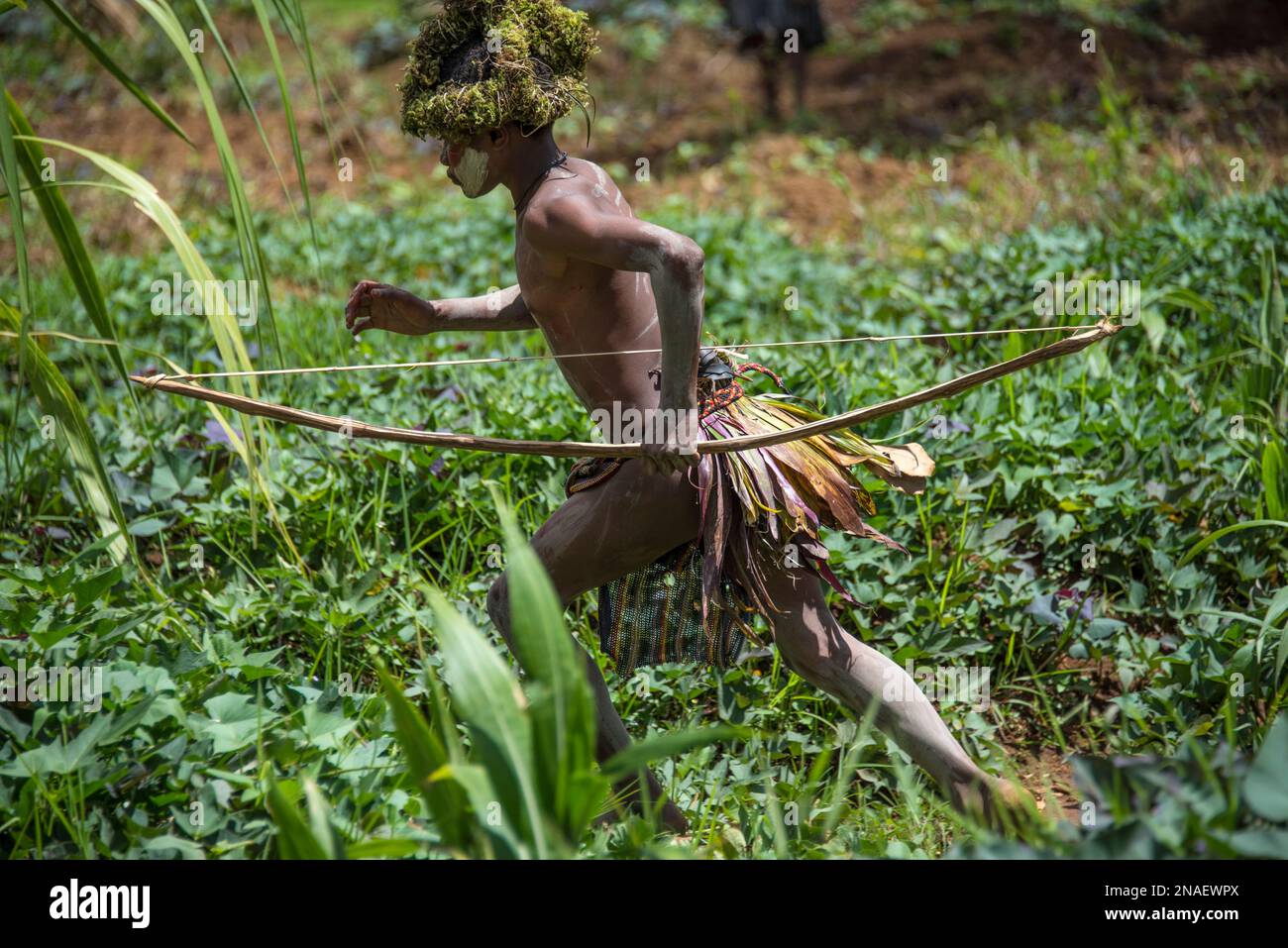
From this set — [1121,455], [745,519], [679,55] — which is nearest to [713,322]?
[1121,455]

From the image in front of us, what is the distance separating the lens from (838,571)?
302 centimetres

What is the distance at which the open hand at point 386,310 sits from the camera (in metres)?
2.42

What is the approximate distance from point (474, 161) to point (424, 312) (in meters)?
0.39

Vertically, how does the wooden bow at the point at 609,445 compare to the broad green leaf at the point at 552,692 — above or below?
above

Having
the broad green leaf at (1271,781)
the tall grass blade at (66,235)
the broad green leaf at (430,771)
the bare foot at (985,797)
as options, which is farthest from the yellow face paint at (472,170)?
the broad green leaf at (1271,781)

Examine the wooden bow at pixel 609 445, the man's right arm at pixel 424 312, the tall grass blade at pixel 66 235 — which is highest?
the tall grass blade at pixel 66 235

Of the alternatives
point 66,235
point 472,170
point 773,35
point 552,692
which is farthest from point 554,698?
point 773,35

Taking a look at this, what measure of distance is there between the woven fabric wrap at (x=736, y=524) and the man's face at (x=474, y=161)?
0.54 meters

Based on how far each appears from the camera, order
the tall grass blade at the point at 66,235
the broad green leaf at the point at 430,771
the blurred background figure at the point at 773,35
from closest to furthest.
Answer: the broad green leaf at the point at 430,771 → the tall grass blade at the point at 66,235 → the blurred background figure at the point at 773,35

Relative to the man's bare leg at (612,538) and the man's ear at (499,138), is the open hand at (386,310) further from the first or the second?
the man's bare leg at (612,538)

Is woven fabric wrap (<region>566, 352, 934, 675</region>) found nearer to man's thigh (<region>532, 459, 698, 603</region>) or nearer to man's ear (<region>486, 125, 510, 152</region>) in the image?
man's thigh (<region>532, 459, 698, 603</region>)

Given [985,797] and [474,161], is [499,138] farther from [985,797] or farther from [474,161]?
[985,797]

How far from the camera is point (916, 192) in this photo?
6406 mm
